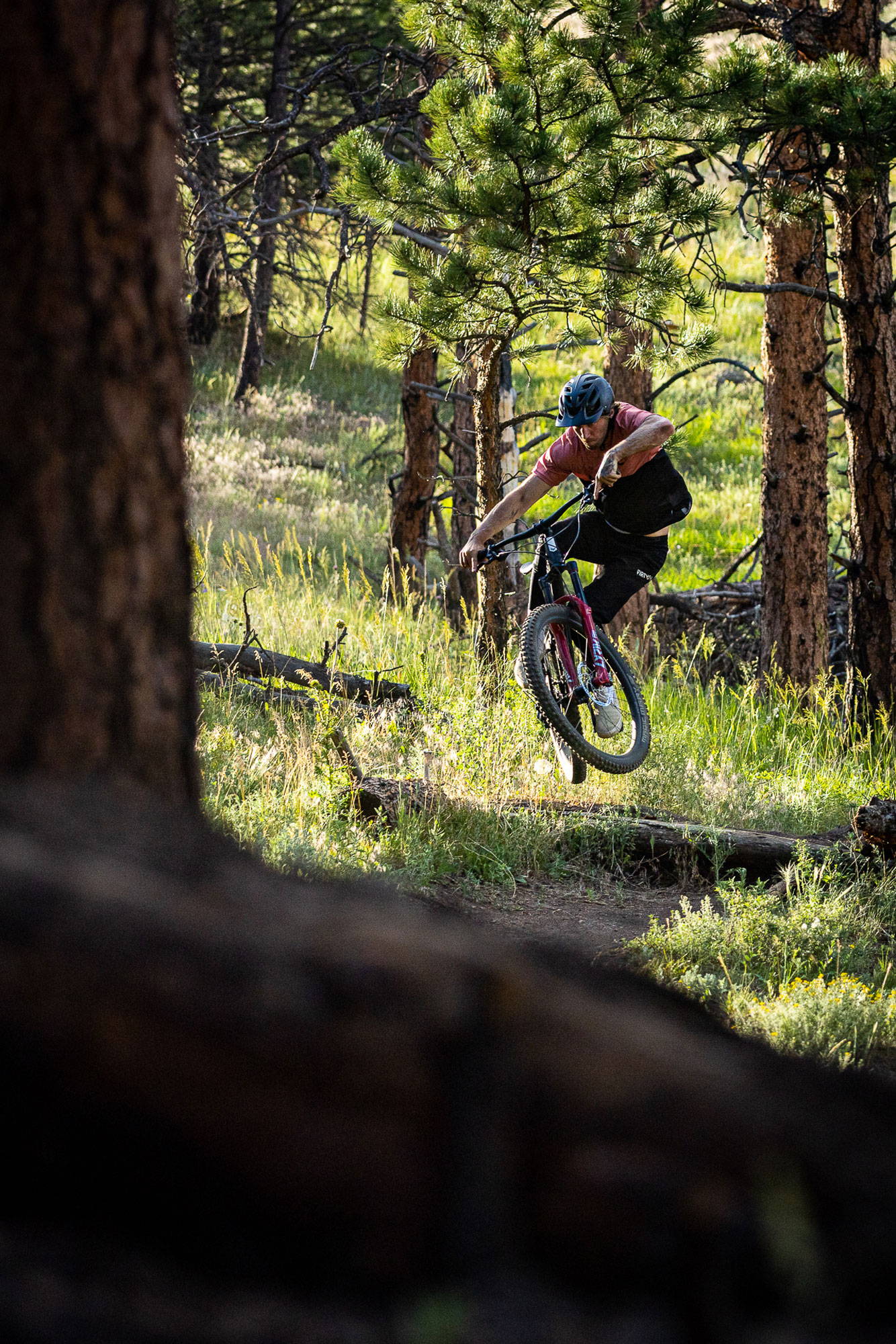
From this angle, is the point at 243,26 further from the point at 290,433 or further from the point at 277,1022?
the point at 277,1022

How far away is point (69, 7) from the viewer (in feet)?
6.07

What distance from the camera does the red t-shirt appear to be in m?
6.69

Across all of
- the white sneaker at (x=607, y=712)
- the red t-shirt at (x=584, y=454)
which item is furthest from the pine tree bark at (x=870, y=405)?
the white sneaker at (x=607, y=712)

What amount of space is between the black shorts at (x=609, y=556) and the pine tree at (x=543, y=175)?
4.08 feet

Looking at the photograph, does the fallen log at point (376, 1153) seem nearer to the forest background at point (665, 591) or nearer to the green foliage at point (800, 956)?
the forest background at point (665, 591)

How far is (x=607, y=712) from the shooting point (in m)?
6.58

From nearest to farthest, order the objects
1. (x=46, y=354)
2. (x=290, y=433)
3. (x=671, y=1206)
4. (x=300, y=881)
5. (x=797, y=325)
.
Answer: (x=671, y=1206) < (x=300, y=881) < (x=46, y=354) < (x=797, y=325) < (x=290, y=433)

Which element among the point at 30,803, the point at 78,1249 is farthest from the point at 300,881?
the point at 78,1249

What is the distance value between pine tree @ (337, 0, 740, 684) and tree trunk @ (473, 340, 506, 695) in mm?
649

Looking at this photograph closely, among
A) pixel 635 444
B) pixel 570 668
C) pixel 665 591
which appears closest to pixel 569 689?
pixel 570 668

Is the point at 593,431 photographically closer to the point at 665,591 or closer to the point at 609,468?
the point at 609,468

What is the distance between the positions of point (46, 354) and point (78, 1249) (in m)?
1.32

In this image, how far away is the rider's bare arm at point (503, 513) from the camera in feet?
21.7

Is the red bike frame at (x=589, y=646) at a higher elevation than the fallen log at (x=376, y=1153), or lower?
higher
